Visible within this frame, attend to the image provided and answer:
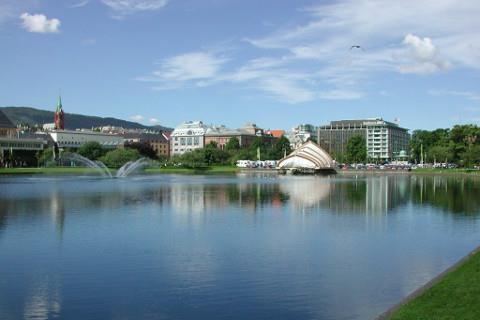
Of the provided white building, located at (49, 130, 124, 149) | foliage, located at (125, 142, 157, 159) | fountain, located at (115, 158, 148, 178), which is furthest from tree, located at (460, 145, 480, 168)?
white building, located at (49, 130, 124, 149)

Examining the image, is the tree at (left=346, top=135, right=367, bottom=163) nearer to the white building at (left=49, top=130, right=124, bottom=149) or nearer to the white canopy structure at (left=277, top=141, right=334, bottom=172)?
the white canopy structure at (left=277, top=141, right=334, bottom=172)

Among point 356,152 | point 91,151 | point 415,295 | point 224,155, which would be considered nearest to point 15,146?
point 91,151

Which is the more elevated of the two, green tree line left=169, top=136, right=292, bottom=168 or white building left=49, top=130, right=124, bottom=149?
white building left=49, top=130, right=124, bottom=149

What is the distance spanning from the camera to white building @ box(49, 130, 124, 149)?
163125 millimetres

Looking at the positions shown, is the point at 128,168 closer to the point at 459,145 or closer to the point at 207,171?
the point at 207,171

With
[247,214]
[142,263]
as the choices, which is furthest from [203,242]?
[247,214]

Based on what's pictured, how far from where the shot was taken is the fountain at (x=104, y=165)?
96688 millimetres

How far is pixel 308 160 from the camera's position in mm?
119250

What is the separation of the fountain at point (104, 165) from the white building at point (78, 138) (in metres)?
25.8

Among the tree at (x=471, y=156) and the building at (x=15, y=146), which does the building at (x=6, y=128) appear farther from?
the tree at (x=471, y=156)

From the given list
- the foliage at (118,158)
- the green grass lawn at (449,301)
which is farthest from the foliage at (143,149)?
the green grass lawn at (449,301)

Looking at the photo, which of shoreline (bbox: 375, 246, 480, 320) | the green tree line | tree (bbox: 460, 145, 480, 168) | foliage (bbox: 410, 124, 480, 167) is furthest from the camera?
the green tree line

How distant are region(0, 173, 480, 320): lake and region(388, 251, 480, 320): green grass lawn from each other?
3.75ft

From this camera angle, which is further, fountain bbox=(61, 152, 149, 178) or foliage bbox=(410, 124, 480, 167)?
foliage bbox=(410, 124, 480, 167)
